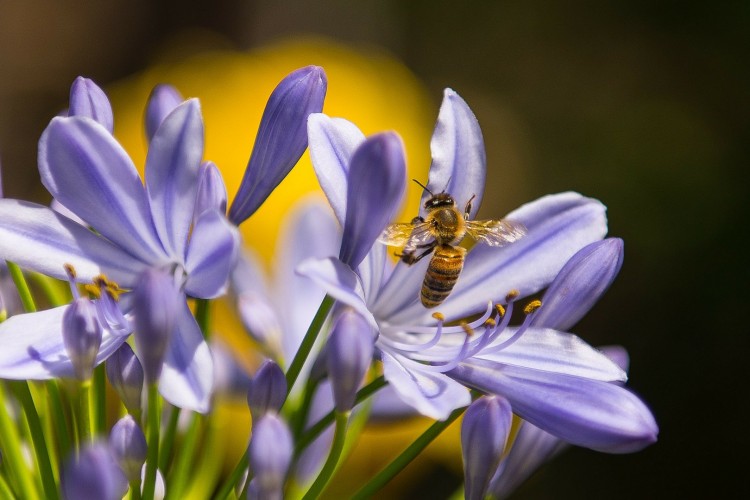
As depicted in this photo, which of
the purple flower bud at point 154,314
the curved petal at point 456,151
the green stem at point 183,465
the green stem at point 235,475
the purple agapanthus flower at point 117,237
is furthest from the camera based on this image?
the green stem at point 183,465

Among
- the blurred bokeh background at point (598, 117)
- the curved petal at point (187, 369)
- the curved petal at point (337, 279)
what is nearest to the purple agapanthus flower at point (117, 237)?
the curved petal at point (187, 369)

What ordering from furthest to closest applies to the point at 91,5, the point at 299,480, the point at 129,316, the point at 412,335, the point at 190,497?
the point at 91,5 → the point at 299,480 → the point at 190,497 → the point at 412,335 → the point at 129,316

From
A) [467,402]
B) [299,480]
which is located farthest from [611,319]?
[467,402]

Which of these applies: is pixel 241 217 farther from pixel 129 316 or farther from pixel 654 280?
pixel 654 280

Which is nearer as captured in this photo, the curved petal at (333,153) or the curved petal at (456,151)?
the curved petal at (333,153)

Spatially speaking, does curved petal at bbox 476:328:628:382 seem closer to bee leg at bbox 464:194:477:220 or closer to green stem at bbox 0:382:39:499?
bee leg at bbox 464:194:477:220

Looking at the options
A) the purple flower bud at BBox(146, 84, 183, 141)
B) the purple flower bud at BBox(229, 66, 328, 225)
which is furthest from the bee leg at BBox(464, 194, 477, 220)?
the purple flower bud at BBox(146, 84, 183, 141)

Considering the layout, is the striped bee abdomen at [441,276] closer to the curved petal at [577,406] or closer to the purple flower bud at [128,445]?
the curved petal at [577,406]
